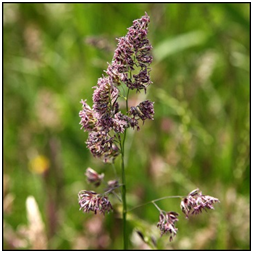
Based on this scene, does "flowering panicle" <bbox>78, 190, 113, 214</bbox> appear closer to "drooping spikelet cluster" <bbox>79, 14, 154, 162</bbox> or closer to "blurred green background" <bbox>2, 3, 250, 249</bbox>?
"drooping spikelet cluster" <bbox>79, 14, 154, 162</bbox>

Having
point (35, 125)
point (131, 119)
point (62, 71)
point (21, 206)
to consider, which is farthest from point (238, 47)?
point (131, 119)

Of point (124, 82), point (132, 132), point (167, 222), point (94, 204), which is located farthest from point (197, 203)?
point (132, 132)

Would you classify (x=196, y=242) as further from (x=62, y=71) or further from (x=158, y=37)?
(x=62, y=71)

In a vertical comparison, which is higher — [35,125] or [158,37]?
[158,37]

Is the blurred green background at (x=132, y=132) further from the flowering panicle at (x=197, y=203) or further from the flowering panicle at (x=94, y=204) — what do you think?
the flowering panicle at (x=197, y=203)

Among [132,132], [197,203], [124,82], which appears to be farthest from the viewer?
[132,132]

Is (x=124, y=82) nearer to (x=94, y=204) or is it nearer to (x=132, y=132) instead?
(x=94, y=204)

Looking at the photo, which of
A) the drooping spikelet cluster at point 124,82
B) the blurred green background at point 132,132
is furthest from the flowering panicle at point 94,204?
A: the blurred green background at point 132,132

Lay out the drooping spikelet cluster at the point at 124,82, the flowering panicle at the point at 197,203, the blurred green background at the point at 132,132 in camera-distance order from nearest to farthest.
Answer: the drooping spikelet cluster at the point at 124,82 < the flowering panicle at the point at 197,203 < the blurred green background at the point at 132,132
